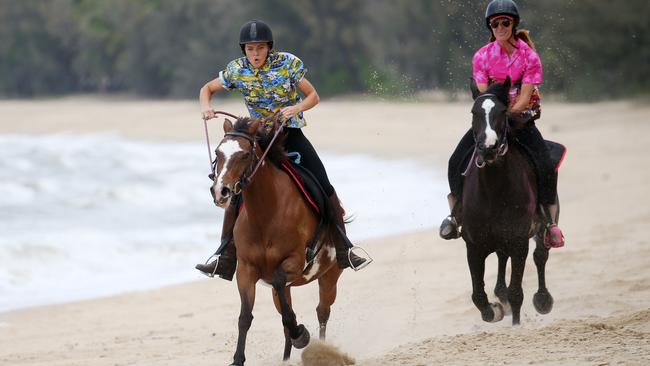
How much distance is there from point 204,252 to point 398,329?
6.44 metres

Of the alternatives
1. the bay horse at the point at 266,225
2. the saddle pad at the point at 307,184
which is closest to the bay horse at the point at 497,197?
the saddle pad at the point at 307,184

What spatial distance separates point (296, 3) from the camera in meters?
71.8

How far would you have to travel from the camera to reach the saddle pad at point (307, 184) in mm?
8180

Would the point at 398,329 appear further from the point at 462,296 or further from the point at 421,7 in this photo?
the point at 421,7

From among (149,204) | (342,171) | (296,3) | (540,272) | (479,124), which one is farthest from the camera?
(296,3)

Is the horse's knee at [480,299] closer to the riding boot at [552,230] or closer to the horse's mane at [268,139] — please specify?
the riding boot at [552,230]

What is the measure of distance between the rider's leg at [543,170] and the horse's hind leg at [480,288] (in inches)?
26.4

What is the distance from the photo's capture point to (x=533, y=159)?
30.0 feet

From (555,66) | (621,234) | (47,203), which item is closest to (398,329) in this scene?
(621,234)

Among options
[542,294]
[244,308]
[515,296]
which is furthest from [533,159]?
[244,308]

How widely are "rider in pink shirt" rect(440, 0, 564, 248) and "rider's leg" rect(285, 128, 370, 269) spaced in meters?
1.09

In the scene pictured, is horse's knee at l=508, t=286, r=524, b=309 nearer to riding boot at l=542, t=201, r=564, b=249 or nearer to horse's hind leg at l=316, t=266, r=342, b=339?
riding boot at l=542, t=201, r=564, b=249

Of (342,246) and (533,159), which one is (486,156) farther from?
(342,246)

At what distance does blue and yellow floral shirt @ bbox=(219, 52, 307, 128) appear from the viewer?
27.0 ft
